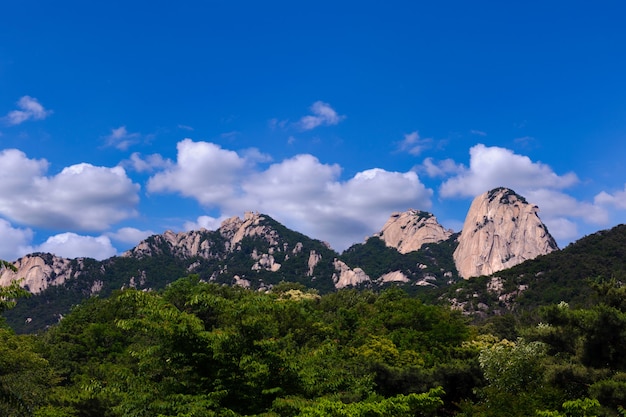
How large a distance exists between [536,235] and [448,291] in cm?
10061

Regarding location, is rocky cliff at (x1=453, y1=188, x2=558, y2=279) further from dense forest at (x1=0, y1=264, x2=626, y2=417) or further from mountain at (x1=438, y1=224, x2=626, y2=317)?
dense forest at (x1=0, y1=264, x2=626, y2=417)

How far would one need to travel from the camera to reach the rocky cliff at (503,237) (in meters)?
180

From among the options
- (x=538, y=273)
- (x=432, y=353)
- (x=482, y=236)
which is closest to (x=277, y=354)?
(x=432, y=353)

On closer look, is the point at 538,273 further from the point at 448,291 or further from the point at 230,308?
the point at 230,308

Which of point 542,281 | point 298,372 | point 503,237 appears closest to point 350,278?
point 503,237

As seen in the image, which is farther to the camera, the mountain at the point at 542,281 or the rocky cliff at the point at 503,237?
the rocky cliff at the point at 503,237

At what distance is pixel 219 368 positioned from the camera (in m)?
14.4

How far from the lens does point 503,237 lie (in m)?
184

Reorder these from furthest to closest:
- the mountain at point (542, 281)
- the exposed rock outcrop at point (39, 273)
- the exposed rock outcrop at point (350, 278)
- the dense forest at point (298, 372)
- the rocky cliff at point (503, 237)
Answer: the exposed rock outcrop at point (39, 273), the exposed rock outcrop at point (350, 278), the rocky cliff at point (503, 237), the mountain at point (542, 281), the dense forest at point (298, 372)

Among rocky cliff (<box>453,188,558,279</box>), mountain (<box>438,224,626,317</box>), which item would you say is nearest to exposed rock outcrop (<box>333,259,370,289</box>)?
rocky cliff (<box>453,188,558,279</box>)

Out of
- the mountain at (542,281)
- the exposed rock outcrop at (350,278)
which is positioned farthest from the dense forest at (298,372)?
the exposed rock outcrop at (350,278)

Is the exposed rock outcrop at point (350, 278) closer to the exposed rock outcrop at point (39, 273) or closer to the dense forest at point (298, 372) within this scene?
the exposed rock outcrop at point (39, 273)

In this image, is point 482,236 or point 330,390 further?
point 482,236

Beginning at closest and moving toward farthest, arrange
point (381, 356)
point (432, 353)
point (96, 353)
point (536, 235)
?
1. point (381, 356)
2. point (432, 353)
3. point (96, 353)
4. point (536, 235)
